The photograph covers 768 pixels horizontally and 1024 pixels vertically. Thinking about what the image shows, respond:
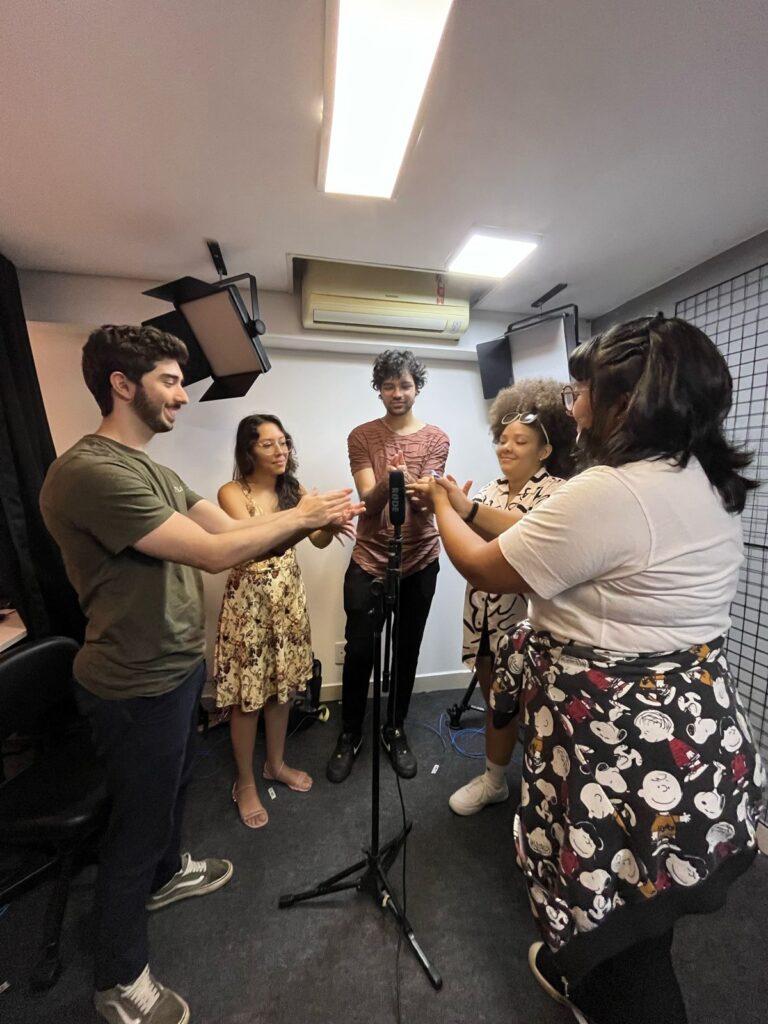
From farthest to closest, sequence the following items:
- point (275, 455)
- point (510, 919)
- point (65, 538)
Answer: point (275, 455)
point (510, 919)
point (65, 538)

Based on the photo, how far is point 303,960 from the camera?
46.2 inches

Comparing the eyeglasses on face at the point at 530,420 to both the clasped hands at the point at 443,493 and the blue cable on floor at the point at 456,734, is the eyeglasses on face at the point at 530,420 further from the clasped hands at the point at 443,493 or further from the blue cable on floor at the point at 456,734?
the blue cable on floor at the point at 456,734

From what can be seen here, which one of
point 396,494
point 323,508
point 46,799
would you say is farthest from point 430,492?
point 46,799

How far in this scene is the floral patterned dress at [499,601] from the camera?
1445 mm

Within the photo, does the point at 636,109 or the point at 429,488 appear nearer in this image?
the point at 636,109

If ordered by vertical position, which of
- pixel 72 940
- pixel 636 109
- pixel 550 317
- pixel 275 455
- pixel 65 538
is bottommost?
pixel 72 940

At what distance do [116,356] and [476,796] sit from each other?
6.71ft

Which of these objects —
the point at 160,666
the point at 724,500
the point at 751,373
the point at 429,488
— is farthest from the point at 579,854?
the point at 751,373

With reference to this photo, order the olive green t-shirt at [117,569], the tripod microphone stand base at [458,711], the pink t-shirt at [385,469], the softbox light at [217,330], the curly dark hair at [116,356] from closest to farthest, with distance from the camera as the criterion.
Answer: the olive green t-shirt at [117,569] → the curly dark hair at [116,356] → the softbox light at [217,330] → the pink t-shirt at [385,469] → the tripod microphone stand base at [458,711]

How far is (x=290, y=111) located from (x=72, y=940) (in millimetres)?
2450

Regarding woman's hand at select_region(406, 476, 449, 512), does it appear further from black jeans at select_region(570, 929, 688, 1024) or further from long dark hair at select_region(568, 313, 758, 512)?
black jeans at select_region(570, 929, 688, 1024)

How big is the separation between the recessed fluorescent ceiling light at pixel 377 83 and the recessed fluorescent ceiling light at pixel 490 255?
1.63 ft

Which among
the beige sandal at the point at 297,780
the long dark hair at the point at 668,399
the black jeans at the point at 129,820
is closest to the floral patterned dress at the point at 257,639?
the beige sandal at the point at 297,780

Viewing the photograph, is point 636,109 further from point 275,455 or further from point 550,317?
point 275,455
